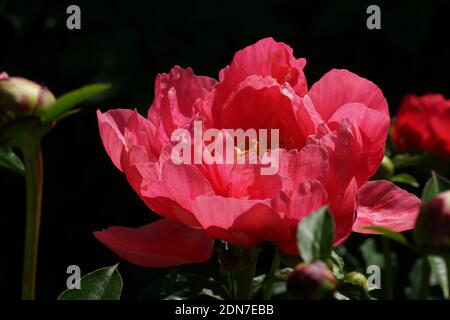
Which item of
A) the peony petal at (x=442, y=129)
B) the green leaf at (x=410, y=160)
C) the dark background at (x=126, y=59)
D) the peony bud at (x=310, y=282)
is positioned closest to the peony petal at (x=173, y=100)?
the peony bud at (x=310, y=282)

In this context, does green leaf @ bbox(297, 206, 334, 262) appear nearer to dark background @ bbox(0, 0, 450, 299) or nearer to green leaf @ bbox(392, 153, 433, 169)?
green leaf @ bbox(392, 153, 433, 169)

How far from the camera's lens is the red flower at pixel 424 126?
3.43 ft

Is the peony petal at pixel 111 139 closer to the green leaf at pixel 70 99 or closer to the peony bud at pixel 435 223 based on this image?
the green leaf at pixel 70 99

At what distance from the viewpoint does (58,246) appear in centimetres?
160

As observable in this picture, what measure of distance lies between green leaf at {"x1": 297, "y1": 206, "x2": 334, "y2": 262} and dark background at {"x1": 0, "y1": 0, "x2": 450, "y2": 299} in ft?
3.19

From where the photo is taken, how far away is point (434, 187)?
0.48 m

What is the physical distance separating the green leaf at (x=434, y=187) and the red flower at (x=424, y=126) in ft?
1.80

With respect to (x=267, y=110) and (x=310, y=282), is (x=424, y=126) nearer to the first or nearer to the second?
(x=267, y=110)

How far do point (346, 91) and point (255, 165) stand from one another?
10 centimetres

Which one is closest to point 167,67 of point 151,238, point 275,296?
point 275,296

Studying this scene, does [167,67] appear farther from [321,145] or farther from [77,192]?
[321,145]

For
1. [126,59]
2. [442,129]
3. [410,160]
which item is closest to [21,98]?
[410,160]

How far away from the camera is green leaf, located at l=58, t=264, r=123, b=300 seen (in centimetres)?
48
